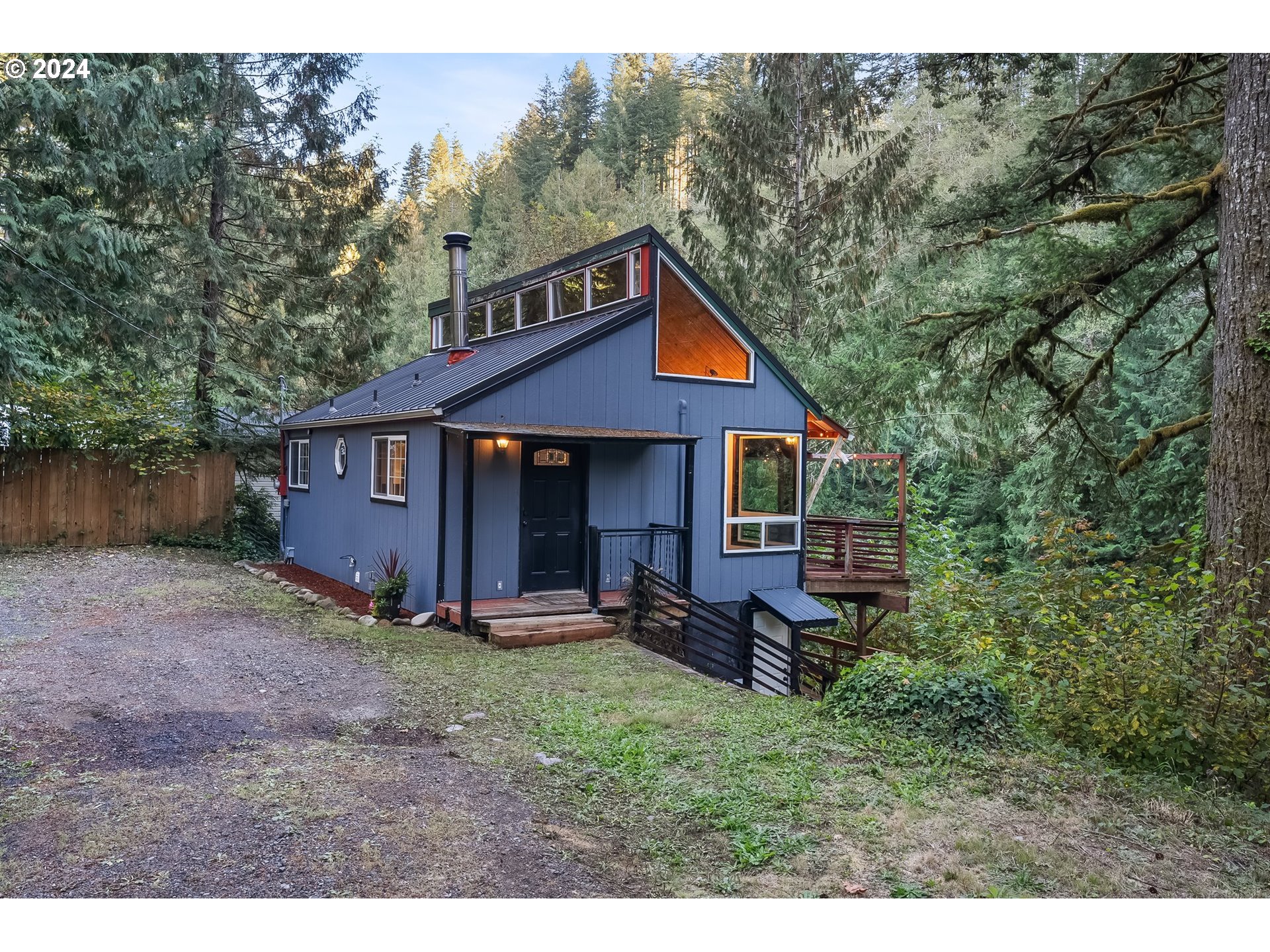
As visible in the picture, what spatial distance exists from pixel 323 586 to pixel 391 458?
246 centimetres

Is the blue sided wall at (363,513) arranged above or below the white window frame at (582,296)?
below

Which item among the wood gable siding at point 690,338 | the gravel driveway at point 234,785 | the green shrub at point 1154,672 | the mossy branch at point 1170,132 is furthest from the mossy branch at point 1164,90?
the gravel driveway at point 234,785

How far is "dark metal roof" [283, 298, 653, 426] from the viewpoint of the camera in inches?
337

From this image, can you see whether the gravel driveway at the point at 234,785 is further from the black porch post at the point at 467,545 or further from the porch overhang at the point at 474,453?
the porch overhang at the point at 474,453

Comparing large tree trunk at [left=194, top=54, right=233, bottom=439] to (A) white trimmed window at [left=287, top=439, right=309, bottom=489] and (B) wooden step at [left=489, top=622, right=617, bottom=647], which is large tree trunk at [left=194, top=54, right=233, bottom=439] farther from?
(B) wooden step at [left=489, top=622, right=617, bottom=647]

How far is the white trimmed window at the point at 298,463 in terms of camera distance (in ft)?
43.7

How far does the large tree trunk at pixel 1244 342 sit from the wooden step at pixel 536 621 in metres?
5.41

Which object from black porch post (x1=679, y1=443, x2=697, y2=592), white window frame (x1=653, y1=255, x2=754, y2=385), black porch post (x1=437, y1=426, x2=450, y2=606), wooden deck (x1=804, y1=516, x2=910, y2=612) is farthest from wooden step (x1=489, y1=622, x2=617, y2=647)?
wooden deck (x1=804, y1=516, x2=910, y2=612)

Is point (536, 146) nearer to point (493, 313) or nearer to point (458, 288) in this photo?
point (493, 313)

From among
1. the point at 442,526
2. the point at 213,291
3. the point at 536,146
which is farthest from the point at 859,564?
the point at 536,146

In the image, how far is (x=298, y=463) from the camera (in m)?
13.7

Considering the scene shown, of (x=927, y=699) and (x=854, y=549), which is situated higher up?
(x=854, y=549)

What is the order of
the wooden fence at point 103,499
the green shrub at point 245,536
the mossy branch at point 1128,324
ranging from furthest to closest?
the green shrub at point 245,536, the wooden fence at point 103,499, the mossy branch at point 1128,324

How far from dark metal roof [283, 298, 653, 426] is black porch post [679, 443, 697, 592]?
5.68 feet
